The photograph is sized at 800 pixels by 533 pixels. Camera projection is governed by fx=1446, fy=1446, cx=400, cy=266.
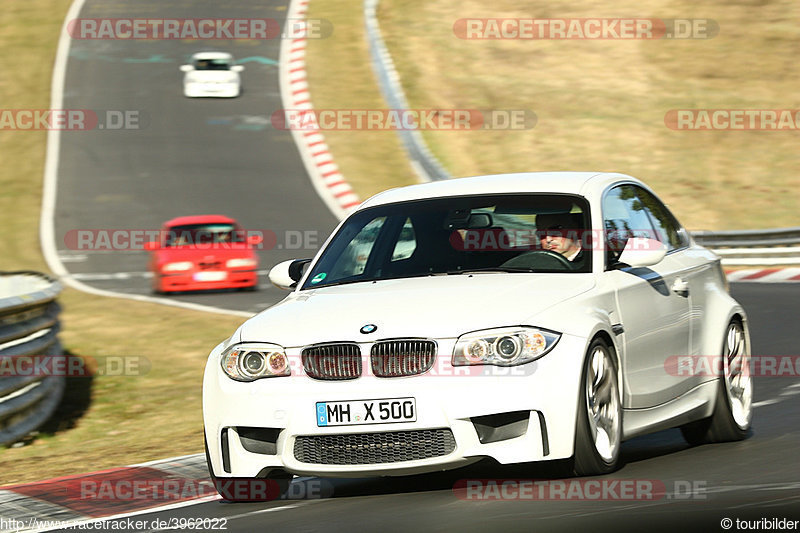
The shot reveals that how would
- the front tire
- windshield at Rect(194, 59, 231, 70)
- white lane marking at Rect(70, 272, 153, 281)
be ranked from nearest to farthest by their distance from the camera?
the front tire
white lane marking at Rect(70, 272, 153, 281)
windshield at Rect(194, 59, 231, 70)

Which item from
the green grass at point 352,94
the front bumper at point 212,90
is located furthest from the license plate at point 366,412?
the front bumper at point 212,90

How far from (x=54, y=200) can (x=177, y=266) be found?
791 centimetres

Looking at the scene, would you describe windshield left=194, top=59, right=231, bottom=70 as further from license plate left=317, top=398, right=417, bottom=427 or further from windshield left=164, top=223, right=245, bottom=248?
license plate left=317, top=398, right=417, bottom=427

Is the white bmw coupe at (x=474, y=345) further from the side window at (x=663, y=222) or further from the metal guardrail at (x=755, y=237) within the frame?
the metal guardrail at (x=755, y=237)

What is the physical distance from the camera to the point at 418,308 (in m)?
6.96

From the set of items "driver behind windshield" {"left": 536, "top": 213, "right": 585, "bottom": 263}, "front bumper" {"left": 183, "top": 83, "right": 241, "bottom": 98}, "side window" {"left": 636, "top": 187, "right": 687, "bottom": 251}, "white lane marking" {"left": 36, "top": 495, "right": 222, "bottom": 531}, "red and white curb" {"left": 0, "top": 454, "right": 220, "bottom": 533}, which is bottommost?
"front bumper" {"left": 183, "top": 83, "right": 241, "bottom": 98}

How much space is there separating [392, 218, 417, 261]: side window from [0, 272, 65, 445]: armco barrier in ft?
14.5

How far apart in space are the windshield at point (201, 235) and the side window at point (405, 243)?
572 inches

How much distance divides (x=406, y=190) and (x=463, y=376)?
2148 millimetres

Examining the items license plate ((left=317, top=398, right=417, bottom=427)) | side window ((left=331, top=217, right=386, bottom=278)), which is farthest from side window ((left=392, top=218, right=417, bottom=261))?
license plate ((left=317, top=398, right=417, bottom=427))

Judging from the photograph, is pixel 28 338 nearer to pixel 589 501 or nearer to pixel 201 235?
pixel 589 501

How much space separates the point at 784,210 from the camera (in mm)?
25422

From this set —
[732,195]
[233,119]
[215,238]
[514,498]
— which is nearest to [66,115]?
[233,119]

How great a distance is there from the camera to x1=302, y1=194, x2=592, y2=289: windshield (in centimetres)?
770
